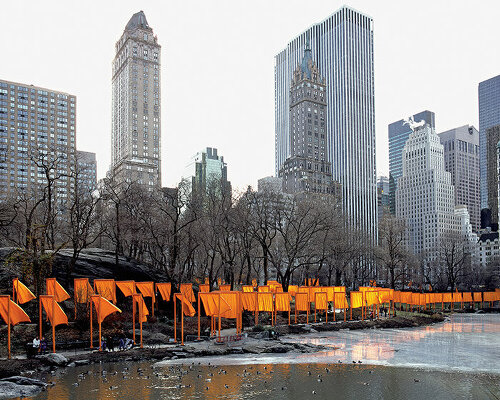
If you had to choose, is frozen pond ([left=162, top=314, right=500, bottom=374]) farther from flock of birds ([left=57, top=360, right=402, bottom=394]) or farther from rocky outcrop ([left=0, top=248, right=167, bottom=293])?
rocky outcrop ([left=0, top=248, right=167, bottom=293])

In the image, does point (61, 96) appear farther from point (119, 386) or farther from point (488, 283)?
point (119, 386)

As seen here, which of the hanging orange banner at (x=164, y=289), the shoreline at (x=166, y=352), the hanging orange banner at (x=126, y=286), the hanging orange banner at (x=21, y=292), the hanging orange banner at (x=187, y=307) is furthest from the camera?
the hanging orange banner at (x=164, y=289)

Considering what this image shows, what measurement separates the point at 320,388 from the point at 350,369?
199 inches

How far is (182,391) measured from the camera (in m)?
24.3

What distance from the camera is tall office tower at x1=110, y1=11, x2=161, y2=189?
599 feet

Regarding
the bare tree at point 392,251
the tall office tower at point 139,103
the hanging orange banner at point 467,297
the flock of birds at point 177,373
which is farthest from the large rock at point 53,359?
the tall office tower at point 139,103

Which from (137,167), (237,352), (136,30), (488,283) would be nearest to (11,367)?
(237,352)

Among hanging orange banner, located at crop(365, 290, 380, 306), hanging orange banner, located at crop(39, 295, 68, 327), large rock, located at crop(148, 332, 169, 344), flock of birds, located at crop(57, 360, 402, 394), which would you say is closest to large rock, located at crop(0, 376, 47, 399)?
flock of birds, located at crop(57, 360, 402, 394)

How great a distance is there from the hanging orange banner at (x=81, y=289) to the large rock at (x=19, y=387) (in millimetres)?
12573

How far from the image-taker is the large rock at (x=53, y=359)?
2975 centimetres

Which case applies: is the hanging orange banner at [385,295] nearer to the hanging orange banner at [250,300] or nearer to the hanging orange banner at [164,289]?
the hanging orange banner at [250,300]

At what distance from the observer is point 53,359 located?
29.9 metres

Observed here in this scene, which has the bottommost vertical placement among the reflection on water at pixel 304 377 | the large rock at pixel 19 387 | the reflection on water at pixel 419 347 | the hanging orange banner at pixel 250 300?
the reflection on water at pixel 419 347

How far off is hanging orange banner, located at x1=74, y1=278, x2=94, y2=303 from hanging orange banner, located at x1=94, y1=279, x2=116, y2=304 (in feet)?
6.23
